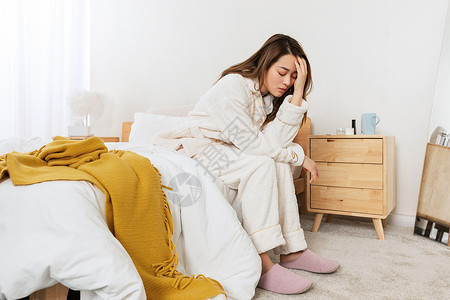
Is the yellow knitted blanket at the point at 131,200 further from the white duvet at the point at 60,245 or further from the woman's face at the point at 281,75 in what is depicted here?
the woman's face at the point at 281,75

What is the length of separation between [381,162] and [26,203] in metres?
1.79

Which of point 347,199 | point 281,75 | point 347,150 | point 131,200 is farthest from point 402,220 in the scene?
point 131,200

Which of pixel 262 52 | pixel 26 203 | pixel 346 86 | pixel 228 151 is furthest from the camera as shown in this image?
pixel 346 86

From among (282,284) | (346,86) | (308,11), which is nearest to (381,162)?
(346,86)

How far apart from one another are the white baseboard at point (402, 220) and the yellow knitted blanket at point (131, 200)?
1.79m

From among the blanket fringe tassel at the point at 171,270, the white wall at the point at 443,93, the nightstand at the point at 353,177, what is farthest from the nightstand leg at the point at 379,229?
the blanket fringe tassel at the point at 171,270

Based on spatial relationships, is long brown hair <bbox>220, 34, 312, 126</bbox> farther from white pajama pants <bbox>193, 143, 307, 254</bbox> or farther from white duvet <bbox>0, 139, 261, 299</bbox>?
white duvet <bbox>0, 139, 261, 299</bbox>

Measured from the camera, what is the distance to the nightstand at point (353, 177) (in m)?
2.05

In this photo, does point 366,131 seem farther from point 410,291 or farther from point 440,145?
point 410,291

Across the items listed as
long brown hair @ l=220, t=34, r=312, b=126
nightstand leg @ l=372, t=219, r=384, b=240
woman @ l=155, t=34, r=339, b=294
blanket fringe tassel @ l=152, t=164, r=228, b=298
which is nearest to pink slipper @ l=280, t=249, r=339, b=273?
woman @ l=155, t=34, r=339, b=294

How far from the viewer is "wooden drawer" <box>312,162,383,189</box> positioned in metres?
2.06

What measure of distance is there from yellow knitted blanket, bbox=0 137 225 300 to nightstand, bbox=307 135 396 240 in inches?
49.0

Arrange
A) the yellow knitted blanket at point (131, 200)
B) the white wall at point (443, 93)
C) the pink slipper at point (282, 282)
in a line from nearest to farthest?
the yellow knitted blanket at point (131, 200), the pink slipper at point (282, 282), the white wall at point (443, 93)

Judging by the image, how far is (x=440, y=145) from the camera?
7.20ft
